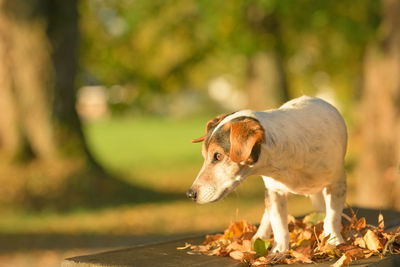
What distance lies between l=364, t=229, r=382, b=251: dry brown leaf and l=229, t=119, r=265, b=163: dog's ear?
1.06 meters

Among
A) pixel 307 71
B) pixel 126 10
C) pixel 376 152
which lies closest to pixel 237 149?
pixel 376 152

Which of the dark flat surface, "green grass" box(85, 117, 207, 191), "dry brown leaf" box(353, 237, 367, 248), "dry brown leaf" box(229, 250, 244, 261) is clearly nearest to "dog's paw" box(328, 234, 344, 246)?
"dry brown leaf" box(353, 237, 367, 248)

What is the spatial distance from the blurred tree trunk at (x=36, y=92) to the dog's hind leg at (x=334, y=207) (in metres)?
9.63

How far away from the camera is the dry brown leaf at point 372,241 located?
12.3 ft

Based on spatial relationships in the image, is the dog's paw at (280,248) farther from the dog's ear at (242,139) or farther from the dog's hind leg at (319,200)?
the dog's ear at (242,139)

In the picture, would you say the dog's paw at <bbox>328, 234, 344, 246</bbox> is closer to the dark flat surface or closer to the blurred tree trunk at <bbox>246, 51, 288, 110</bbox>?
the dark flat surface

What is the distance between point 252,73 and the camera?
1938 centimetres

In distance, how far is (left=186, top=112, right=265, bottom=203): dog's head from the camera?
323 centimetres

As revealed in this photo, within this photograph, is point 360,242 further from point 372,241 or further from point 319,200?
point 319,200

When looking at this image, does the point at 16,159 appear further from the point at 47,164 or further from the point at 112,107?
the point at 112,107

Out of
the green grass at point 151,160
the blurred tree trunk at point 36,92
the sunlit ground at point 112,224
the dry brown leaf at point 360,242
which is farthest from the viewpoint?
the green grass at point 151,160

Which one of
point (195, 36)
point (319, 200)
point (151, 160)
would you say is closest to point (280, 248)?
point (319, 200)

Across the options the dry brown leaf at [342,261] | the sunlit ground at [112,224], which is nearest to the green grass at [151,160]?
the sunlit ground at [112,224]

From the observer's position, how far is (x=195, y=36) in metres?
20.3
